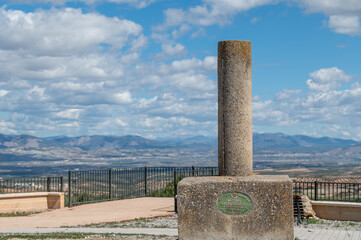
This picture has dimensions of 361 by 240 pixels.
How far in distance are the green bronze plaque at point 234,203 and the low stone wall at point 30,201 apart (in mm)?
13093

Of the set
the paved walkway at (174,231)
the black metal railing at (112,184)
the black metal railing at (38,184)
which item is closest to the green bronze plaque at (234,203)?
the paved walkway at (174,231)

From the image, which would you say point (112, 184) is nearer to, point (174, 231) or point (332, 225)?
point (174, 231)

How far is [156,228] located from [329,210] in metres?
6.66

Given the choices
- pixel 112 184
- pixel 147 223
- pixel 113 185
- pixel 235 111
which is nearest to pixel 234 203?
pixel 235 111

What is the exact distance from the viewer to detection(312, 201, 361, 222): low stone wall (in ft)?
56.9

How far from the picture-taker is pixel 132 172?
24.1 meters

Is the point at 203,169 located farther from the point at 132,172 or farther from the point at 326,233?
A: the point at 326,233

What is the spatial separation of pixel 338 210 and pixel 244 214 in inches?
388

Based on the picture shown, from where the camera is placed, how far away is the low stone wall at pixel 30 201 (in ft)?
66.4

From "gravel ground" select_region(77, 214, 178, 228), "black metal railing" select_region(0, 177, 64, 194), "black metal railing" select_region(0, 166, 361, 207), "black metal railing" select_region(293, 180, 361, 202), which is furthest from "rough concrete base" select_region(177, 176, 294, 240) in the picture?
"black metal railing" select_region(0, 177, 64, 194)

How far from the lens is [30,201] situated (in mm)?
20609

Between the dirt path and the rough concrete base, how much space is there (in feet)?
25.6

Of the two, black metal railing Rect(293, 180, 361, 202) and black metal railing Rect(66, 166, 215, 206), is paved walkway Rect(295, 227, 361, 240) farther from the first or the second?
black metal railing Rect(66, 166, 215, 206)

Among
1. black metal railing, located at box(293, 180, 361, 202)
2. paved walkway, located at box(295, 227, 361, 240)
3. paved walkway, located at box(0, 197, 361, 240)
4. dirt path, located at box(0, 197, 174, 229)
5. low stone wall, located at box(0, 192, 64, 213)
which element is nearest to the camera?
paved walkway, located at box(295, 227, 361, 240)
